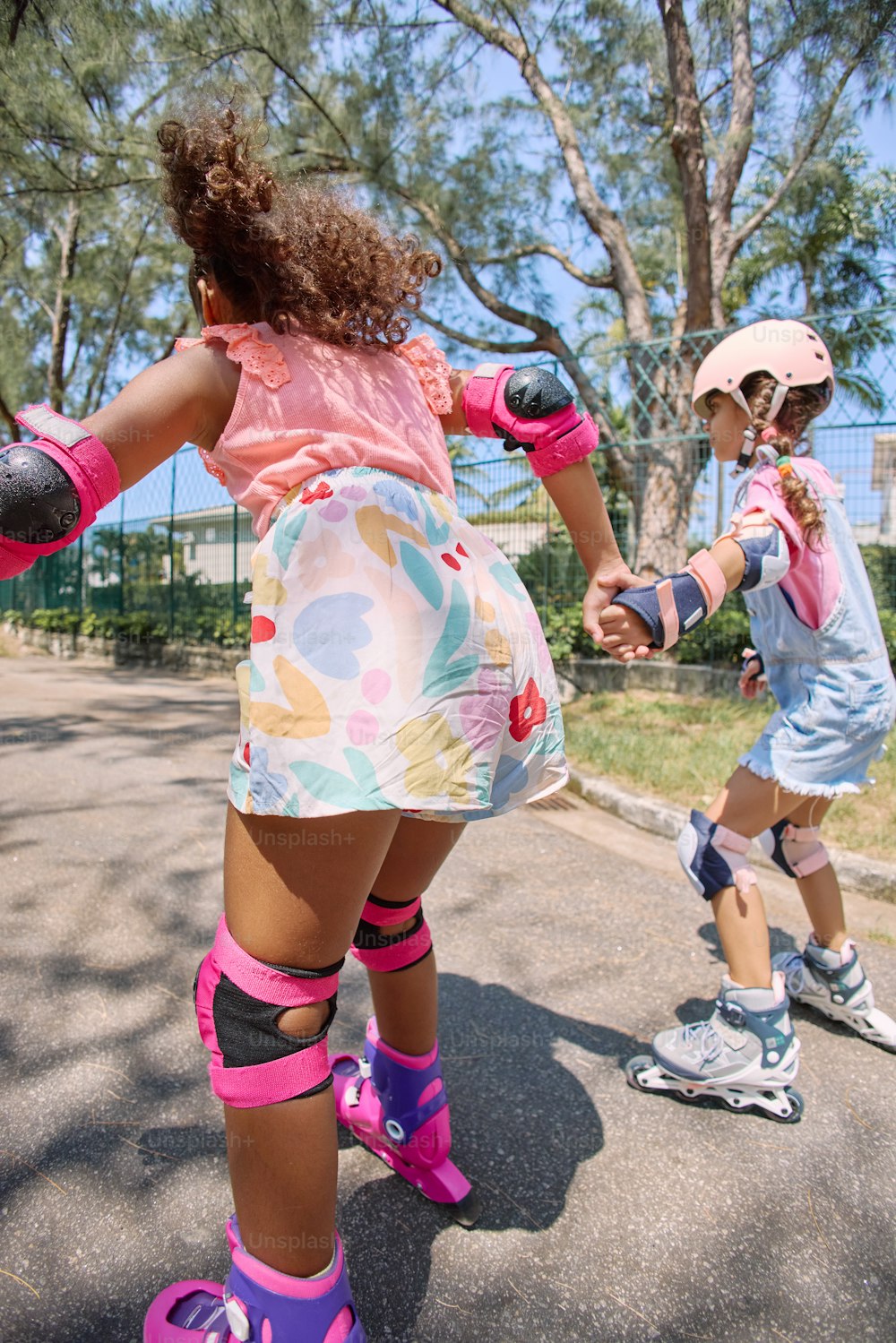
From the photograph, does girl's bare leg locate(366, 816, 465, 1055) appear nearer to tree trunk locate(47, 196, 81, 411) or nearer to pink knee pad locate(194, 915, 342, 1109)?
pink knee pad locate(194, 915, 342, 1109)

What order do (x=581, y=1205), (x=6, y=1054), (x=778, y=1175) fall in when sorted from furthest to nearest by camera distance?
(x=6, y=1054) < (x=778, y=1175) < (x=581, y=1205)

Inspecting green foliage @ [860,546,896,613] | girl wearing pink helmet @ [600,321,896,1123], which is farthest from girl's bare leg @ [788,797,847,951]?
green foliage @ [860,546,896,613]

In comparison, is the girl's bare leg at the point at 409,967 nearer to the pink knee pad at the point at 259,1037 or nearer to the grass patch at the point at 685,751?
the pink knee pad at the point at 259,1037

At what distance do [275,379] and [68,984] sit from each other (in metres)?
1.80

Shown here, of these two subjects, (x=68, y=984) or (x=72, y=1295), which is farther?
(x=68, y=984)

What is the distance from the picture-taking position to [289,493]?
1204 millimetres

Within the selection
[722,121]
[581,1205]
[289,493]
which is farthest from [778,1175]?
[722,121]

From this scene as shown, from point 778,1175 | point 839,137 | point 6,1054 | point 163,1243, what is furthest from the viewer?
point 839,137

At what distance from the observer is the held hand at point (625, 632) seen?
1549 millimetres

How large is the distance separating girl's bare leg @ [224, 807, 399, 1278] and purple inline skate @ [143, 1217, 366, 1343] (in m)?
0.02

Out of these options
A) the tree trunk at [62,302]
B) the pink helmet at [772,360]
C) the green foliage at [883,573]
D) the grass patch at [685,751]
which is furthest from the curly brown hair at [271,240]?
the tree trunk at [62,302]

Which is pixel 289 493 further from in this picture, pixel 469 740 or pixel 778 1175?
pixel 778 1175

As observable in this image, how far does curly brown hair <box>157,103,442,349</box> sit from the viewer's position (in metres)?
1.23

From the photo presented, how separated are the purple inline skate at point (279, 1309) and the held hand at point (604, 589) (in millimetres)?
1038
